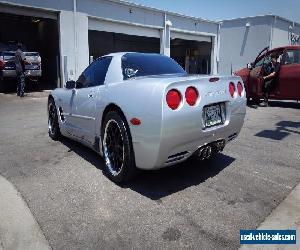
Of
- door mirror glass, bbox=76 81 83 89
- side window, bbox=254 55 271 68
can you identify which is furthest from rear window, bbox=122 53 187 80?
side window, bbox=254 55 271 68

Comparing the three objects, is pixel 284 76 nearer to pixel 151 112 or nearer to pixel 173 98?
pixel 173 98

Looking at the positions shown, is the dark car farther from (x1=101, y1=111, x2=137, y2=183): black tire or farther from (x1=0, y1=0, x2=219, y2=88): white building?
(x1=101, y1=111, x2=137, y2=183): black tire

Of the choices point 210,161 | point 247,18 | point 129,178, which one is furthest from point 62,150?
point 247,18

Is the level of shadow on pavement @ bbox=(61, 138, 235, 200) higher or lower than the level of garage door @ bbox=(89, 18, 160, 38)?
lower

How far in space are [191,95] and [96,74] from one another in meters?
1.75

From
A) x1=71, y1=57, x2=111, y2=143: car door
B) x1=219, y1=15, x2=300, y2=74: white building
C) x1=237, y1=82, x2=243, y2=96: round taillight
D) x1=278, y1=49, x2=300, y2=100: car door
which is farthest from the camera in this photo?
x1=219, y1=15, x2=300, y2=74: white building

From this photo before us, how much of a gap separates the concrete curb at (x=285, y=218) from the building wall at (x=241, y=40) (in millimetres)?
23420

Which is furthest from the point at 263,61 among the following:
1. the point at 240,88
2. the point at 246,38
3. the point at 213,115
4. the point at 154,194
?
the point at 246,38

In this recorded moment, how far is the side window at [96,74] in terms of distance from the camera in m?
4.28

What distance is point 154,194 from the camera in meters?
3.49

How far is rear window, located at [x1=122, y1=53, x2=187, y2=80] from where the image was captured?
4.02 m

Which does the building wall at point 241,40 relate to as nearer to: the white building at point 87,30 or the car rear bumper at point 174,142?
the white building at point 87,30

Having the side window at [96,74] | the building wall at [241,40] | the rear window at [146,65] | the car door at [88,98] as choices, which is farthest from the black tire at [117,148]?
the building wall at [241,40]

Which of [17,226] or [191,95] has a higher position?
[191,95]
